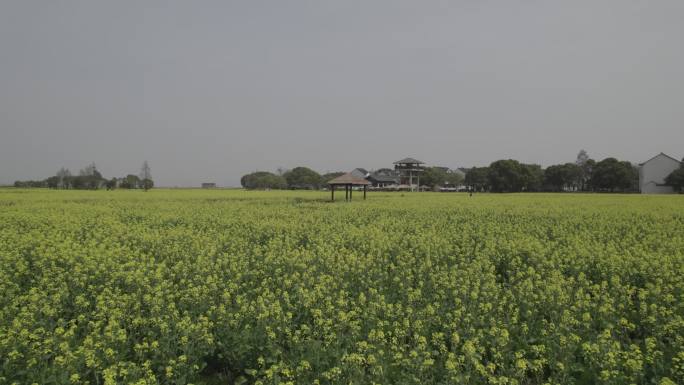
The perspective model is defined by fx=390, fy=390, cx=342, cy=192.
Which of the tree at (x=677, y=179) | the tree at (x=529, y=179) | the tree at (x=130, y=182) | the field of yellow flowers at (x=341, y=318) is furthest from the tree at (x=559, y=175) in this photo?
the tree at (x=130, y=182)

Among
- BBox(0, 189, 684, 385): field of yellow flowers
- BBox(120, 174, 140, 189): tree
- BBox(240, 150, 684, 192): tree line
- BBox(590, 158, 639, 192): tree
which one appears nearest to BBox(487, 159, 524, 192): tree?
BBox(240, 150, 684, 192): tree line

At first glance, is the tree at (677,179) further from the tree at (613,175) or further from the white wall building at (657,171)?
the tree at (613,175)

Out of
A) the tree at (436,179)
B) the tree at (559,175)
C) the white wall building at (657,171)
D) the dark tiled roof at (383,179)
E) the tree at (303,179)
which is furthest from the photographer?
the dark tiled roof at (383,179)

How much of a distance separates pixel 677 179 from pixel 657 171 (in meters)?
8.24

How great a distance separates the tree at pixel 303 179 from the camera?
375 feet

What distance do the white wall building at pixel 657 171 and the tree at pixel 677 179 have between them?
3.98 meters

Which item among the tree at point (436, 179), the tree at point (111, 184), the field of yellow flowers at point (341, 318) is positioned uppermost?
the tree at point (436, 179)

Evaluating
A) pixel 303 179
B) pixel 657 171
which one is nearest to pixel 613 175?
pixel 657 171

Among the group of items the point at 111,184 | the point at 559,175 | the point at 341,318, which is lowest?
the point at 341,318

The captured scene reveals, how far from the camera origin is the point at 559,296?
7246mm

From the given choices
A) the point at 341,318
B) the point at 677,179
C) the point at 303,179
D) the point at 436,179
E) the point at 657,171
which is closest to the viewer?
the point at 341,318

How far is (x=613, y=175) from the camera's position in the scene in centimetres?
8369

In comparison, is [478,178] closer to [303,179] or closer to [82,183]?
[303,179]

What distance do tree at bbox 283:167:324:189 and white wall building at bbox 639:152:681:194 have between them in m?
75.6
